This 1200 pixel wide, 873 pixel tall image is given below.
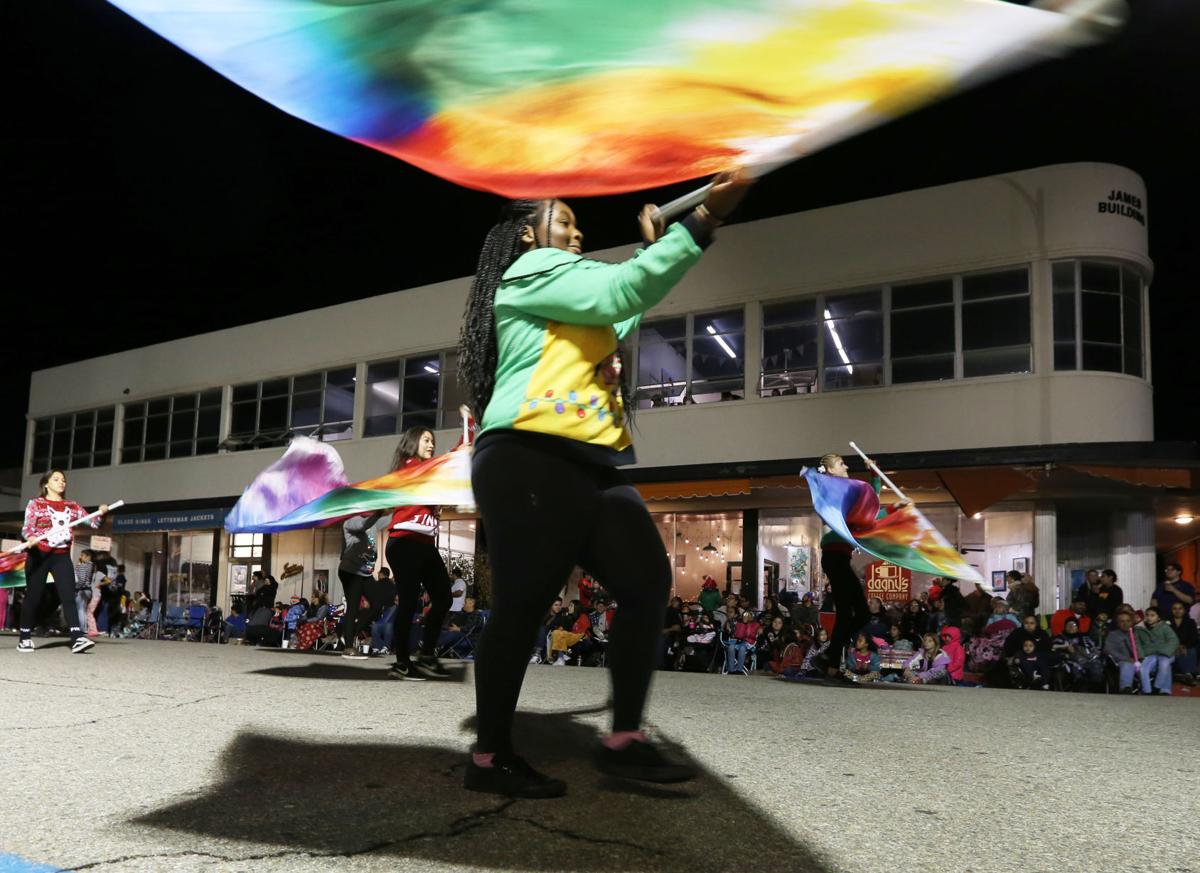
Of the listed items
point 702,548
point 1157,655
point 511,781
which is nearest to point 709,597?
point 702,548

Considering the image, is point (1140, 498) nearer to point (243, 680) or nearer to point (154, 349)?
point (243, 680)

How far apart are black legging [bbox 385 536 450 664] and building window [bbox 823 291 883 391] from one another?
1452 cm

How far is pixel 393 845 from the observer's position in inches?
98.3

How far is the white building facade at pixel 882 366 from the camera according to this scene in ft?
64.2

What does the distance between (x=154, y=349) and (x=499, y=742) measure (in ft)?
118

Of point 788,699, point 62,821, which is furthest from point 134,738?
point 788,699

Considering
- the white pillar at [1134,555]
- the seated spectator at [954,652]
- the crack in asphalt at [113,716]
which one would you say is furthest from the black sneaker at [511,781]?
the white pillar at [1134,555]

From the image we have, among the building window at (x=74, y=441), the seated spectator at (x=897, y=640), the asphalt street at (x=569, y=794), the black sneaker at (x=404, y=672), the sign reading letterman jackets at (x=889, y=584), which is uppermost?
the building window at (x=74, y=441)

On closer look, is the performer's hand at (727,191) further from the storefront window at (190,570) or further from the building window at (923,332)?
the storefront window at (190,570)

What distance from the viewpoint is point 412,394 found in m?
27.9

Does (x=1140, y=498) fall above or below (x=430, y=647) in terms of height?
above

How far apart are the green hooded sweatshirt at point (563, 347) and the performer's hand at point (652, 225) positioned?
12cm

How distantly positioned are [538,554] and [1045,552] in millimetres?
18805

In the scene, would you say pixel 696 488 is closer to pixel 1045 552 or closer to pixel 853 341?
pixel 853 341
